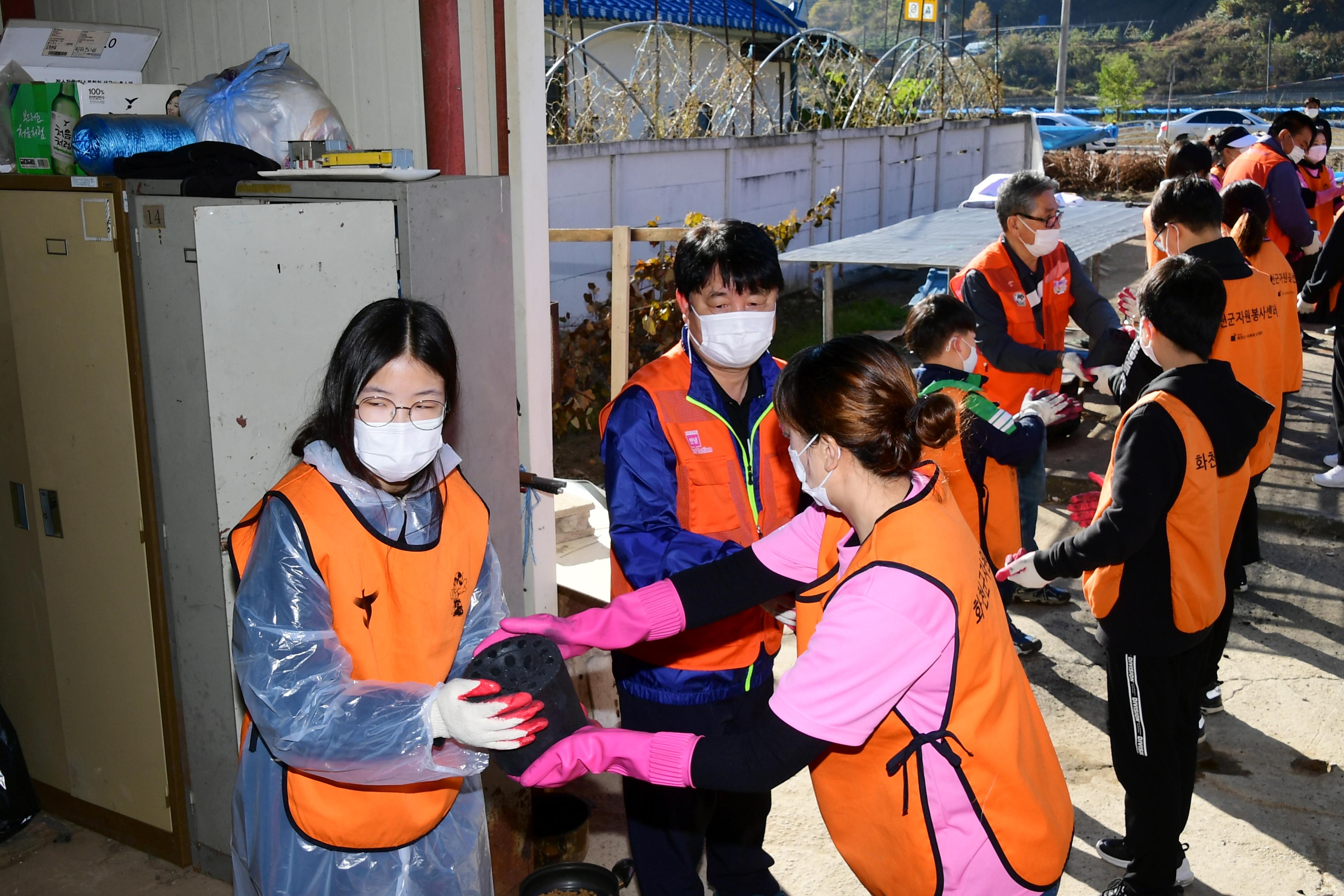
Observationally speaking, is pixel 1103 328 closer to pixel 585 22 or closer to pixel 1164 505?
pixel 1164 505

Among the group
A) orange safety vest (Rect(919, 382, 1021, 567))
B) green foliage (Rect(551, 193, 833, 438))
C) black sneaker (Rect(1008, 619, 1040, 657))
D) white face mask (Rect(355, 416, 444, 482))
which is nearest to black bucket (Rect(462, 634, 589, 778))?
white face mask (Rect(355, 416, 444, 482))

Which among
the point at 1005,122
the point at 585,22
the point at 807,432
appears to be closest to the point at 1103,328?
the point at 807,432

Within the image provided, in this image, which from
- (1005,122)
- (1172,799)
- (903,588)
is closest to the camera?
(903,588)

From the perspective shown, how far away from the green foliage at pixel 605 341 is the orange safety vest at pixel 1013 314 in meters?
2.32

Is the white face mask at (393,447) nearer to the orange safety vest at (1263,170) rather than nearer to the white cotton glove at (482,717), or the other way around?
the white cotton glove at (482,717)

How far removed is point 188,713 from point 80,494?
2.21 ft

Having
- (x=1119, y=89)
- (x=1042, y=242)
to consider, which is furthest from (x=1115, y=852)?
(x=1119, y=89)

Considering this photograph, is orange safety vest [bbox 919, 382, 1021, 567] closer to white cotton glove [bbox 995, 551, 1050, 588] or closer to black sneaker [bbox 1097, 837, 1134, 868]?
white cotton glove [bbox 995, 551, 1050, 588]

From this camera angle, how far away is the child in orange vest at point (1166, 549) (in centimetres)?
271

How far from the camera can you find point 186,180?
8.63 feet

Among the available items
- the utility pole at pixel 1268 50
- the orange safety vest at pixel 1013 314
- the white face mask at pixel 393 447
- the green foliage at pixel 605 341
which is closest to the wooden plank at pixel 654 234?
the orange safety vest at pixel 1013 314

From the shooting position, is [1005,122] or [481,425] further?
[1005,122]

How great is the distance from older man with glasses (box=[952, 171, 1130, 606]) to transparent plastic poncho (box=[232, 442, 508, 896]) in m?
3.05

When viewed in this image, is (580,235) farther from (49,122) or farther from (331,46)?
(49,122)
